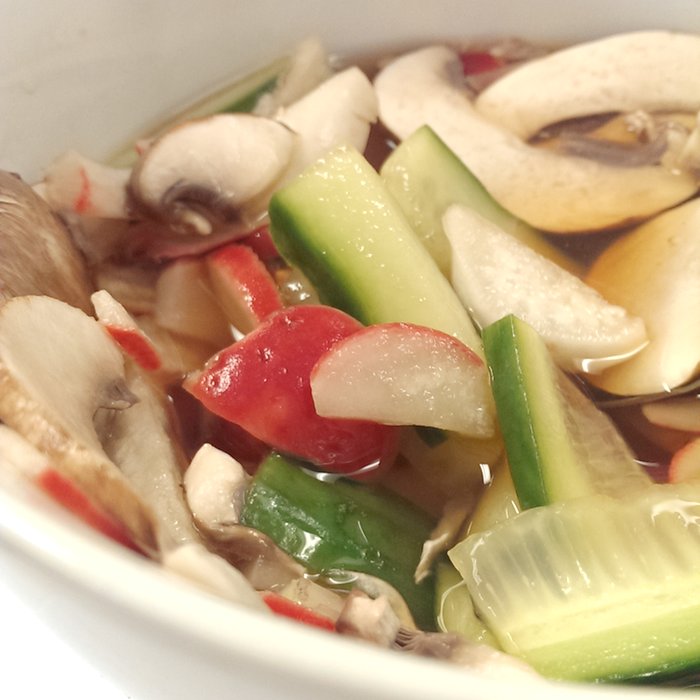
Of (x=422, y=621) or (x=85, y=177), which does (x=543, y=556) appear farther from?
(x=85, y=177)

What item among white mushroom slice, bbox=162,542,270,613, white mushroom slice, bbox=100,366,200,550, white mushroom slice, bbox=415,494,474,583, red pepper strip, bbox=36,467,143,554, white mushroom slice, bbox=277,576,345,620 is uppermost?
red pepper strip, bbox=36,467,143,554

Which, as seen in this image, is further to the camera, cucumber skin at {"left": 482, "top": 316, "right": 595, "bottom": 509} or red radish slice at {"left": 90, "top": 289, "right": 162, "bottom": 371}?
red radish slice at {"left": 90, "top": 289, "right": 162, "bottom": 371}

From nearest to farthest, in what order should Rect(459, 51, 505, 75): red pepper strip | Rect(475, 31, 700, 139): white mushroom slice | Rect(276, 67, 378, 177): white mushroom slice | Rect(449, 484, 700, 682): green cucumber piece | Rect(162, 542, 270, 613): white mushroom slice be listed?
Rect(162, 542, 270, 613): white mushroom slice → Rect(449, 484, 700, 682): green cucumber piece → Rect(276, 67, 378, 177): white mushroom slice → Rect(475, 31, 700, 139): white mushroom slice → Rect(459, 51, 505, 75): red pepper strip

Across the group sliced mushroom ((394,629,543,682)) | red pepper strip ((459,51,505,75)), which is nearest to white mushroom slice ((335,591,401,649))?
sliced mushroom ((394,629,543,682))

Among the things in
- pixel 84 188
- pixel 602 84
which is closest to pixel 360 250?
pixel 84 188

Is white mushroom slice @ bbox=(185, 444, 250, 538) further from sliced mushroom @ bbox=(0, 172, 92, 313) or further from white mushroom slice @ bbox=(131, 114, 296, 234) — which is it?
white mushroom slice @ bbox=(131, 114, 296, 234)
